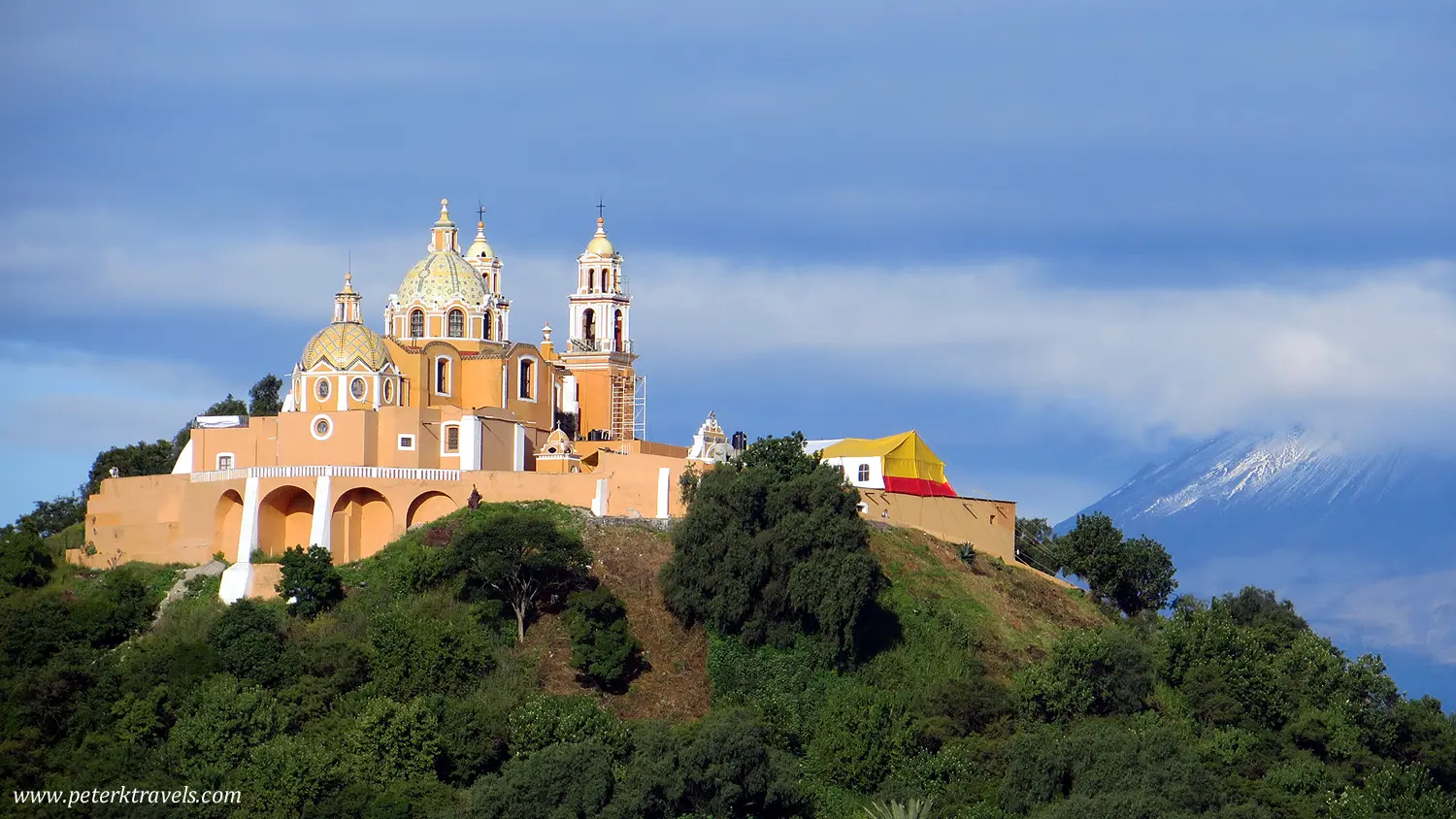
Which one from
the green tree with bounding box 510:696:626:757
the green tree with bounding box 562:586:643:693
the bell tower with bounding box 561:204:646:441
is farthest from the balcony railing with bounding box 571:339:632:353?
the green tree with bounding box 510:696:626:757

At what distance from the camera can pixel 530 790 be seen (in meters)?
51.9

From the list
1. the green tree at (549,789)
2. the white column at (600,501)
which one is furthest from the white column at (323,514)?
the green tree at (549,789)

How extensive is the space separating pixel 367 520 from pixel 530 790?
48.0 feet

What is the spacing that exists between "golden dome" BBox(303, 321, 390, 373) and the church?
0.12 ft

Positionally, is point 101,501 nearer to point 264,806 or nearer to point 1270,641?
point 264,806

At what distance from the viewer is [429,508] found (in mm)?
64312

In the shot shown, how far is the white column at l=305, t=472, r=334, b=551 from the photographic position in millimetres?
63031

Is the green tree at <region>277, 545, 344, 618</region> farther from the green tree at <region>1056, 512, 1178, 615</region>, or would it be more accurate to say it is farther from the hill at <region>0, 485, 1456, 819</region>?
the green tree at <region>1056, 512, 1178, 615</region>

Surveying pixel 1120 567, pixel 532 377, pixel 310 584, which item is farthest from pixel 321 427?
pixel 1120 567

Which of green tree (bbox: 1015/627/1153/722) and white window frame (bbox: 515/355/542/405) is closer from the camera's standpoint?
green tree (bbox: 1015/627/1153/722)

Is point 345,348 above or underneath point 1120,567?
above

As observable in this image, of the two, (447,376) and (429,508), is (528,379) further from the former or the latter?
(429,508)

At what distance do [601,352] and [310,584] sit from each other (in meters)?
17.3

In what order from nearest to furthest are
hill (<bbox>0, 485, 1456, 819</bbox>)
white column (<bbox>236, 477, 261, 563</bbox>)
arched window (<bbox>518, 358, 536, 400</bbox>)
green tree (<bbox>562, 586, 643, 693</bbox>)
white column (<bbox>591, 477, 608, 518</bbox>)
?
hill (<bbox>0, 485, 1456, 819</bbox>), green tree (<bbox>562, 586, 643, 693</bbox>), white column (<bbox>236, 477, 261, 563</bbox>), white column (<bbox>591, 477, 608, 518</bbox>), arched window (<bbox>518, 358, 536, 400</bbox>)
